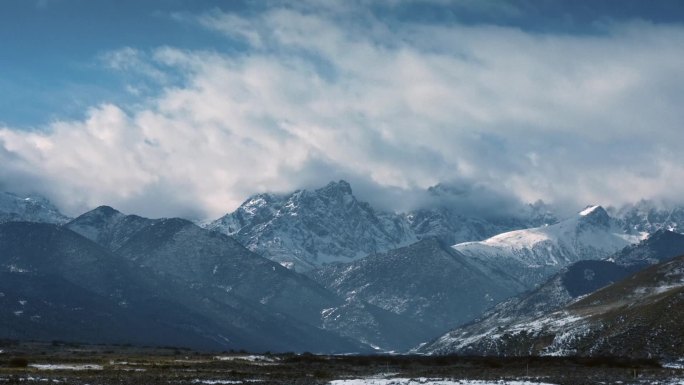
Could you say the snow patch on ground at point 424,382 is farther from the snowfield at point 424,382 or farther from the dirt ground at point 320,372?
the dirt ground at point 320,372

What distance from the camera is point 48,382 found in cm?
11250

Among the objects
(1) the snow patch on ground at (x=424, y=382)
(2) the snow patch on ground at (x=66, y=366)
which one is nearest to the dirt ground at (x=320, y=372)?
(2) the snow patch on ground at (x=66, y=366)

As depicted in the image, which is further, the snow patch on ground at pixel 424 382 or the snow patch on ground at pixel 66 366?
the snow patch on ground at pixel 66 366

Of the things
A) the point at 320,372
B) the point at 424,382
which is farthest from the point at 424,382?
the point at 320,372

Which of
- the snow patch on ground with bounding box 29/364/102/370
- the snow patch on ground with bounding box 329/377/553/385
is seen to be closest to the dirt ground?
the snow patch on ground with bounding box 29/364/102/370

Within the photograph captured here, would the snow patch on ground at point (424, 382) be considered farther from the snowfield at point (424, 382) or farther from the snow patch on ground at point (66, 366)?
the snow patch on ground at point (66, 366)

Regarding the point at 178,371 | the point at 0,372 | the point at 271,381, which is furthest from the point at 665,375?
the point at 0,372

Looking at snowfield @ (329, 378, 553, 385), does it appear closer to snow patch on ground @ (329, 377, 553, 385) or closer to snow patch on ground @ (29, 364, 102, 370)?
snow patch on ground @ (329, 377, 553, 385)

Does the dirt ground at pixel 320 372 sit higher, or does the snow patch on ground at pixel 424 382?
the dirt ground at pixel 320 372

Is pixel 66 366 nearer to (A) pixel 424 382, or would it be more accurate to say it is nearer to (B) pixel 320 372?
(B) pixel 320 372

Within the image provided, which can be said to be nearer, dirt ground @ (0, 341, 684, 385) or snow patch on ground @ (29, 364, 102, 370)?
dirt ground @ (0, 341, 684, 385)

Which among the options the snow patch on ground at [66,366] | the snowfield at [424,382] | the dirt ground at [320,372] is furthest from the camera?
the snow patch on ground at [66,366]

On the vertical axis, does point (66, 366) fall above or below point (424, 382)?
above

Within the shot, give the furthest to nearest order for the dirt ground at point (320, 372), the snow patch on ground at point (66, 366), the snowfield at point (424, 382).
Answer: the snow patch on ground at point (66, 366), the snowfield at point (424, 382), the dirt ground at point (320, 372)
